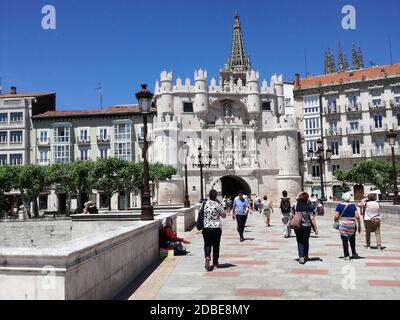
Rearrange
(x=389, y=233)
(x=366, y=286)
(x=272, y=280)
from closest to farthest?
(x=366, y=286) → (x=272, y=280) → (x=389, y=233)

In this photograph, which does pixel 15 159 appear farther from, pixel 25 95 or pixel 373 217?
pixel 373 217

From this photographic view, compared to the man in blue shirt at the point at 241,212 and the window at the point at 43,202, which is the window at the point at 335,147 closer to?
the window at the point at 43,202

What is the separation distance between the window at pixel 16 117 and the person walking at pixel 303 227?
197ft

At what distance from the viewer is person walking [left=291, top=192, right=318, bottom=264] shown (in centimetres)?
1001

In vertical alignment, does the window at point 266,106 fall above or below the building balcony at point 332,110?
above

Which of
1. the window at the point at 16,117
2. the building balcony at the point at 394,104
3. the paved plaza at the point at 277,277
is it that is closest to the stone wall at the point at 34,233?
the paved plaza at the point at 277,277

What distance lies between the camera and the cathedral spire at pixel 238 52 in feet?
295

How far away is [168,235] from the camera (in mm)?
11664

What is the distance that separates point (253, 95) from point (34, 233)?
43.5 metres

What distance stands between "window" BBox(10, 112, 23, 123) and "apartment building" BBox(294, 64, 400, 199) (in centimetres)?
4150

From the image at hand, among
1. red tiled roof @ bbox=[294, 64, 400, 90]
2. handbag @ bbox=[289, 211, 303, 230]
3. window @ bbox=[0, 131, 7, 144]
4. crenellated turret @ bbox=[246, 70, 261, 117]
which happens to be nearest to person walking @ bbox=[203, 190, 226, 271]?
handbag @ bbox=[289, 211, 303, 230]

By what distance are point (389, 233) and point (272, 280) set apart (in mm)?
10662
